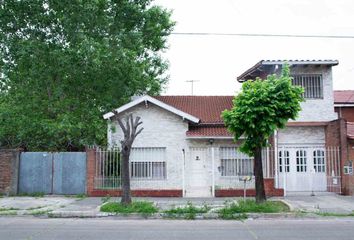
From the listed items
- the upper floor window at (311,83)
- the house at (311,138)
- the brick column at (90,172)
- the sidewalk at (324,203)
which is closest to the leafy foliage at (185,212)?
the sidewalk at (324,203)

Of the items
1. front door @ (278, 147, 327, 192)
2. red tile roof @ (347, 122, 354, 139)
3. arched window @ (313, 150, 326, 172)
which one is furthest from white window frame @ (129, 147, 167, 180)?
red tile roof @ (347, 122, 354, 139)

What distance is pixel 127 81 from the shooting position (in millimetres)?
24359

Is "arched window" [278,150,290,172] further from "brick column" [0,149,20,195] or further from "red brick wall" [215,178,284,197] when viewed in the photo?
"brick column" [0,149,20,195]

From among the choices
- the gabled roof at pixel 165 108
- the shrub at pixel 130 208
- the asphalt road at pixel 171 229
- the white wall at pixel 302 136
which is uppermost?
the gabled roof at pixel 165 108

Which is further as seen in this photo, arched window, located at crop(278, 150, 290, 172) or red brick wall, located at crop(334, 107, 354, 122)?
red brick wall, located at crop(334, 107, 354, 122)

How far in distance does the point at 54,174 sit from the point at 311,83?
13.5 meters

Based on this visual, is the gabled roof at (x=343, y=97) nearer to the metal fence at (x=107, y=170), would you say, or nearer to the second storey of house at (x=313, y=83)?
the second storey of house at (x=313, y=83)

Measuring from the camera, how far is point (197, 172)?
Result: 20.6 metres

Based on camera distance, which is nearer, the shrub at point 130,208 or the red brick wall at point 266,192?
the shrub at point 130,208

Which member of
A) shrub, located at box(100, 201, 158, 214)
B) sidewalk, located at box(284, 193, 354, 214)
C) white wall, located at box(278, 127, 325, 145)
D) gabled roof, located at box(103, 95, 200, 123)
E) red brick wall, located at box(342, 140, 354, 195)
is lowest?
sidewalk, located at box(284, 193, 354, 214)

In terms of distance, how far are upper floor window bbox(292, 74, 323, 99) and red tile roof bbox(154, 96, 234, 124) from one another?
4.12 m

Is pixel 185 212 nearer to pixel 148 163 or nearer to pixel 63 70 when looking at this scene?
pixel 148 163

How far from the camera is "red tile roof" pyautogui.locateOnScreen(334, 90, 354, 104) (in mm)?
24594

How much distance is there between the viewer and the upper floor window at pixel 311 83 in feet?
70.0
